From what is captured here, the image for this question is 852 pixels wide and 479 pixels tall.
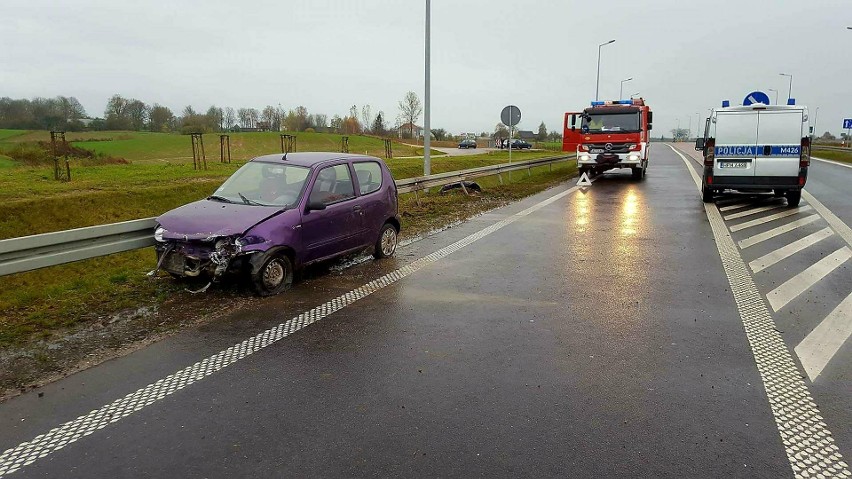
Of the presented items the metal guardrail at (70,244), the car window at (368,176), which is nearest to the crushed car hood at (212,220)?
the metal guardrail at (70,244)

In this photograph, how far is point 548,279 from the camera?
7176 mm

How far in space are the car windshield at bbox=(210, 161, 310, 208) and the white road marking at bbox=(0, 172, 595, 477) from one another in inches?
58.0

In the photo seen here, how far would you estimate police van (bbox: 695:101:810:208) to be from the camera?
42.8 ft

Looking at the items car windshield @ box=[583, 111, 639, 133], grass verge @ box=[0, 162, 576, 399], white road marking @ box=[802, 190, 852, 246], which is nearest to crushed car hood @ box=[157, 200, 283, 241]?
grass verge @ box=[0, 162, 576, 399]

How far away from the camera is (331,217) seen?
7.34m

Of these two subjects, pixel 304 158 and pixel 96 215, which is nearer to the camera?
pixel 304 158

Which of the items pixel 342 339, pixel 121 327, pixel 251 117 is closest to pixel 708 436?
pixel 342 339

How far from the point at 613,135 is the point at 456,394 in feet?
63.1

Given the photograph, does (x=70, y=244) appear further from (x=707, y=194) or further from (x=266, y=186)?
(x=707, y=194)

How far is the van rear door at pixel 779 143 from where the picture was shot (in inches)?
513

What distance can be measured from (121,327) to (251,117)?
112m

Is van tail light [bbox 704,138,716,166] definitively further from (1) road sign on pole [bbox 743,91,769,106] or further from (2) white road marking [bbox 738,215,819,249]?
(1) road sign on pole [bbox 743,91,769,106]

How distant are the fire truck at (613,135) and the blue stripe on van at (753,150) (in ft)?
24.6

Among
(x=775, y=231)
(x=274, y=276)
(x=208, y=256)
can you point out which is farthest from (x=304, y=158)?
(x=775, y=231)
